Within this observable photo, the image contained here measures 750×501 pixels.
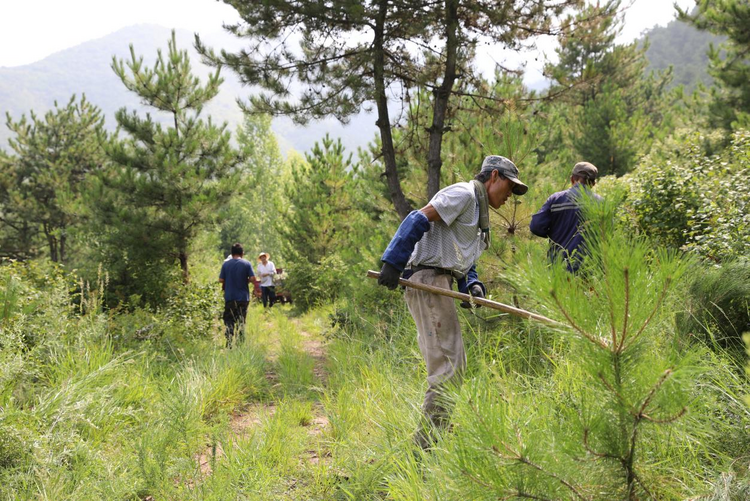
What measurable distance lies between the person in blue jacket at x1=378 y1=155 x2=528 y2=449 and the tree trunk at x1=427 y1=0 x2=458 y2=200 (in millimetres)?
3204

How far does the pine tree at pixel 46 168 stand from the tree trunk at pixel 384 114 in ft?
52.3

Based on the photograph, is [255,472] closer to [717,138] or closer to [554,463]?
[554,463]

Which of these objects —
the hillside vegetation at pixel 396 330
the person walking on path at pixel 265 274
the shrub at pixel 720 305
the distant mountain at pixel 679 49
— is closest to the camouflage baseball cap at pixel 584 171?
the hillside vegetation at pixel 396 330

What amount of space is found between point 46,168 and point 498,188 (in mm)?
22024

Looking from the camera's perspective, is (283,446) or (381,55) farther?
(381,55)

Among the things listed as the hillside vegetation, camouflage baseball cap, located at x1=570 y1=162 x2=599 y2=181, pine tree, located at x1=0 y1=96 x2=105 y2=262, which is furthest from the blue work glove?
pine tree, located at x1=0 y1=96 x2=105 y2=262

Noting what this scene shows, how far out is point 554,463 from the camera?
142cm

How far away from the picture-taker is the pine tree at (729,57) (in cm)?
1126

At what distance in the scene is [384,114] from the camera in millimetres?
7227

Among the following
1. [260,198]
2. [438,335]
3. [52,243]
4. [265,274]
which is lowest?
[265,274]

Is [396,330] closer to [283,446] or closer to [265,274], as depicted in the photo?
[283,446]

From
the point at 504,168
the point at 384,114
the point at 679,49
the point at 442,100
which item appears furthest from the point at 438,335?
the point at 679,49

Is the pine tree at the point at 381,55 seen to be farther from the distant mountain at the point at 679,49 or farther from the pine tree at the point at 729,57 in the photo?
the distant mountain at the point at 679,49

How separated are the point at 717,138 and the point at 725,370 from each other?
12719mm
